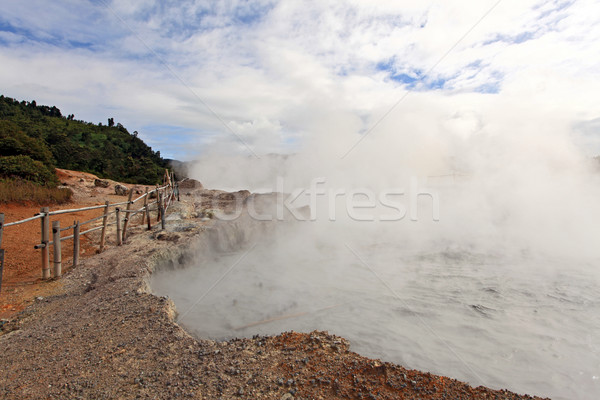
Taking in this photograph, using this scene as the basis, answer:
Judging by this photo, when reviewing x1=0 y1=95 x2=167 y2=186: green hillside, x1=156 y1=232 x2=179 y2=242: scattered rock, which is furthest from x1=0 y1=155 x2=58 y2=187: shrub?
x1=156 y1=232 x2=179 y2=242: scattered rock

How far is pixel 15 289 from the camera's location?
181 inches

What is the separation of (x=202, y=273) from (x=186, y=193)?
10.4m

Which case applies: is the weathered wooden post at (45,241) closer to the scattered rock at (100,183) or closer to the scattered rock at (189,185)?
the scattered rock at (189,185)

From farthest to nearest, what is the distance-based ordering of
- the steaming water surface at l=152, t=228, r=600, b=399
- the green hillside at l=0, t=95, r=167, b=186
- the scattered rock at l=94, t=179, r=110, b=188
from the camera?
1. the scattered rock at l=94, t=179, r=110, b=188
2. the green hillside at l=0, t=95, r=167, b=186
3. the steaming water surface at l=152, t=228, r=600, b=399

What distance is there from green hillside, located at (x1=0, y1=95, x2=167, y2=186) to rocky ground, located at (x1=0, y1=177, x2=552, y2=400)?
12529 millimetres

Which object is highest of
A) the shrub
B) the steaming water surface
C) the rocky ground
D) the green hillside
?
the green hillside

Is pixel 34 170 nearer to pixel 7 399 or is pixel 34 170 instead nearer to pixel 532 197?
pixel 7 399

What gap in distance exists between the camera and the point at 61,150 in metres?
22.8

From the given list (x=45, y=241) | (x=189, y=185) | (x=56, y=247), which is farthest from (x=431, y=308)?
(x=189, y=185)

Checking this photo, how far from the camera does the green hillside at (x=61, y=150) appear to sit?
1369cm

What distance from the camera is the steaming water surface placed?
346 centimetres

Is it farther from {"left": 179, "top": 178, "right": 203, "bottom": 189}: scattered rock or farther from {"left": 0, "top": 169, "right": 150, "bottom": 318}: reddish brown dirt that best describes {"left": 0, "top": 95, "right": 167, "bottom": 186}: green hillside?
{"left": 179, "top": 178, "right": 203, "bottom": 189}: scattered rock

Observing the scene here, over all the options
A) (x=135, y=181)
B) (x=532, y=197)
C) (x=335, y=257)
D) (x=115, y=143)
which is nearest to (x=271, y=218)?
(x=335, y=257)

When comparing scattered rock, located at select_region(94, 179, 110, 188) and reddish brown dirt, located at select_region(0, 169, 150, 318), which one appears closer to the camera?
reddish brown dirt, located at select_region(0, 169, 150, 318)
